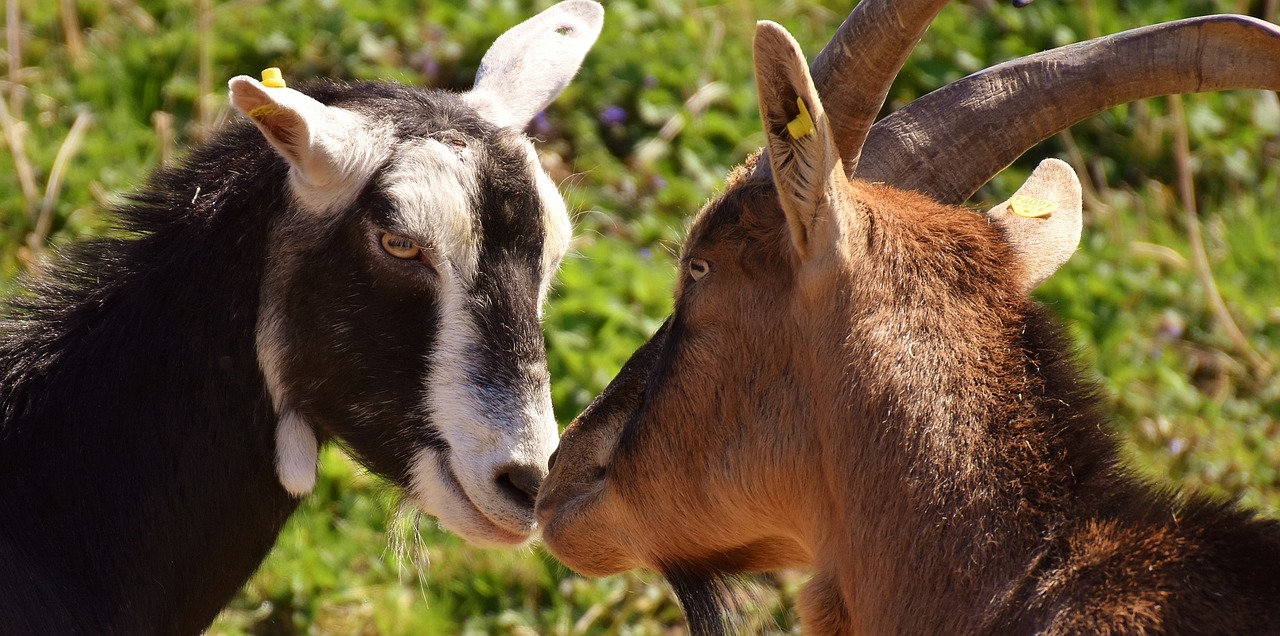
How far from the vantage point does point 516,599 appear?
16.9 ft

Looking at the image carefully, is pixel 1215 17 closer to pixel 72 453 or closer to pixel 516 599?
pixel 72 453

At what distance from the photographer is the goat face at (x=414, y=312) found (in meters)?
3.42

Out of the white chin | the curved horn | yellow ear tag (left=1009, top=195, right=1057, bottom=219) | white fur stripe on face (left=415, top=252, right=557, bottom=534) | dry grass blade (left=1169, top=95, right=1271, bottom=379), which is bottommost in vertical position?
dry grass blade (left=1169, top=95, right=1271, bottom=379)

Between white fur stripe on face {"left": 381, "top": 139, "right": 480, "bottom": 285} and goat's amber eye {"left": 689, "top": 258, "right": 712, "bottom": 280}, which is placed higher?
goat's amber eye {"left": 689, "top": 258, "right": 712, "bottom": 280}

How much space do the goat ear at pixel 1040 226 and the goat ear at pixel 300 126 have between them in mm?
1636

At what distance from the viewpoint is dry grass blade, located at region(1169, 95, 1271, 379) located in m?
6.57

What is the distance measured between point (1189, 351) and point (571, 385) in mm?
3245

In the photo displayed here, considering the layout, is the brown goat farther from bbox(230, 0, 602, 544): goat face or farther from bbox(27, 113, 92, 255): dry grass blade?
bbox(27, 113, 92, 255): dry grass blade

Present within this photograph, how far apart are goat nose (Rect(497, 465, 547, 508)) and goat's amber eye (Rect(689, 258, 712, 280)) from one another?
79 centimetres

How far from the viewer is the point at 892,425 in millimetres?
2682

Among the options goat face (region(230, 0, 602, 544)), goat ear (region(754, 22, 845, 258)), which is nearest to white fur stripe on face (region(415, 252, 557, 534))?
goat face (region(230, 0, 602, 544))

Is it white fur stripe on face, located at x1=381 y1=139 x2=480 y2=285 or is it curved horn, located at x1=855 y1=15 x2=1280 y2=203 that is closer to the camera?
curved horn, located at x1=855 y1=15 x2=1280 y2=203

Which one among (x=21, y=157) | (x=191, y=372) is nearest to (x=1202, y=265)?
(x=191, y=372)

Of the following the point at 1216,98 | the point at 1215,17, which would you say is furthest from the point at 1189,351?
the point at 1215,17
